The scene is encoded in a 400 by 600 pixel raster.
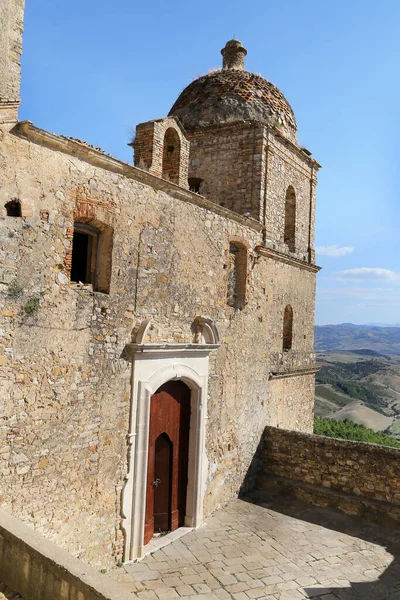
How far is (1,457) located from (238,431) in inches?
219

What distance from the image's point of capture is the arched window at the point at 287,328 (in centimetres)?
1272

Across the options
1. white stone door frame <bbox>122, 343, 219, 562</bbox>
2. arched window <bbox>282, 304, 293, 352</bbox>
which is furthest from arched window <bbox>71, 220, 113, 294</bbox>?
arched window <bbox>282, 304, 293, 352</bbox>

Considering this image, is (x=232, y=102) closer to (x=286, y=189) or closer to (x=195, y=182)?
(x=195, y=182)

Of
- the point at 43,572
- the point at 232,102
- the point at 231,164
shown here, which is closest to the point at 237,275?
the point at 231,164

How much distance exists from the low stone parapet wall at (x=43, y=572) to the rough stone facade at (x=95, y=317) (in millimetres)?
1124

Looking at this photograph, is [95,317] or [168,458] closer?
[95,317]

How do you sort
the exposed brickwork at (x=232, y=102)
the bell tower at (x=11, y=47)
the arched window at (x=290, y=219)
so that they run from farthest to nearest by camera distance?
1. the arched window at (x=290, y=219)
2. the exposed brickwork at (x=232, y=102)
3. the bell tower at (x=11, y=47)

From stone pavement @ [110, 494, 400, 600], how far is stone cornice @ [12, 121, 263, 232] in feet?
18.9

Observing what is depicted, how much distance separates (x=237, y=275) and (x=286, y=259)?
7.07ft

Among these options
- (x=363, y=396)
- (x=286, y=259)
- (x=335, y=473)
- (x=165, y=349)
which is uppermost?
(x=286, y=259)

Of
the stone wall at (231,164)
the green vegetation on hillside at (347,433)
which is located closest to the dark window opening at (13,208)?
the stone wall at (231,164)

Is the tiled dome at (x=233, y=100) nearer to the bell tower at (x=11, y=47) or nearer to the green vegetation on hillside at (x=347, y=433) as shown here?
the bell tower at (x=11, y=47)

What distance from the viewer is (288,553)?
25.6 ft

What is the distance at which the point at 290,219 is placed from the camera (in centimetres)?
1318
